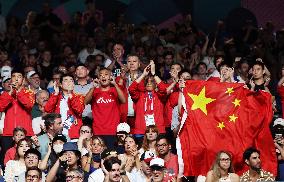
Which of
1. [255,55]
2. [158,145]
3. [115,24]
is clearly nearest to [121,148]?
[158,145]

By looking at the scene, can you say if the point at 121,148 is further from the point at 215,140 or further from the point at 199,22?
the point at 199,22

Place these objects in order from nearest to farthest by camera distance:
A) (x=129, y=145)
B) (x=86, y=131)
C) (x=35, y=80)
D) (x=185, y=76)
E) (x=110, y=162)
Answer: (x=110, y=162) < (x=129, y=145) < (x=86, y=131) < (x=185, y=76) < (x=35, y=80)

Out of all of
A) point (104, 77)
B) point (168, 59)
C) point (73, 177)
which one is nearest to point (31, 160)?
point (73, 177)

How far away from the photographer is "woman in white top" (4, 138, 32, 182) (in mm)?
18891

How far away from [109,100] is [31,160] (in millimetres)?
2397

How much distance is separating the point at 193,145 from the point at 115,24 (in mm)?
8221

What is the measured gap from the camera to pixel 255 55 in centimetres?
2470

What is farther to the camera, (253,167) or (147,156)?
(147,156)

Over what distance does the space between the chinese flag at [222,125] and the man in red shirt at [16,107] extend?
2.56 meters

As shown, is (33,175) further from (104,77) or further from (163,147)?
(104,77)

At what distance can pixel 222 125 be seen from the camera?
1948 centimetres

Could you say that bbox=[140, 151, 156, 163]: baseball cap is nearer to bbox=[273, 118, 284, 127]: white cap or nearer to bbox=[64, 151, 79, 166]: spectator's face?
bbox=[64, 151, 79, 166]: spectator's face

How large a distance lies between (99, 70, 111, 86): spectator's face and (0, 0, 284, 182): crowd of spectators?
0.02 meters

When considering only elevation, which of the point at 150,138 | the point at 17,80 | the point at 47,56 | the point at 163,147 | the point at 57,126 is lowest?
the point at 163,147
